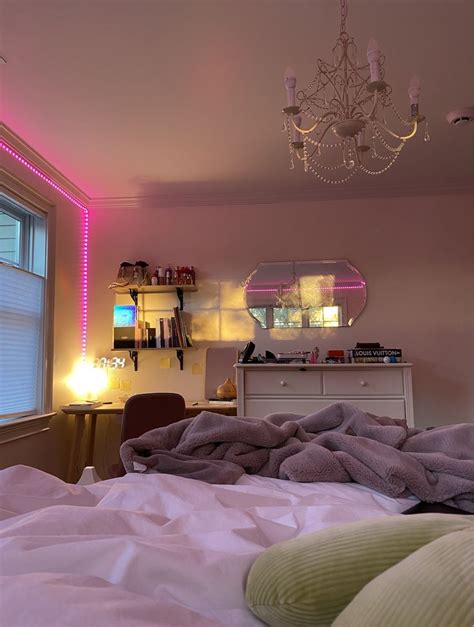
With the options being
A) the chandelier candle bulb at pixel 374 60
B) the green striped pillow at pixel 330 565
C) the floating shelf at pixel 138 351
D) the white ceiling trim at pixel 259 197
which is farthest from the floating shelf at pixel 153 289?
the green striped pillow at pixel 330 565

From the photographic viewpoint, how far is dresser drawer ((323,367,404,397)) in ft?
10.3

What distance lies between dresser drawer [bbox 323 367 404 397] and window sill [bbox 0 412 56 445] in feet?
6.42

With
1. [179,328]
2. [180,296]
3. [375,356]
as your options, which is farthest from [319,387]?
[180,296]

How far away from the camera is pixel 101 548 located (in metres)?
0.67

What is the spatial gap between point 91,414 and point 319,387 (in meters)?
1.68

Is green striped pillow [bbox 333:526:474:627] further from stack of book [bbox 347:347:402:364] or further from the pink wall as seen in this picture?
the pink wall

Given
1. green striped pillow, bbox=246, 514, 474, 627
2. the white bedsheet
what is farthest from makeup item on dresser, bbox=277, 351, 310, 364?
green striped pillow, bbox=246, 514, 474, 627

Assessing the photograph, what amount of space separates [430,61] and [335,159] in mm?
1055

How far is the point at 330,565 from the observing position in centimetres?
53

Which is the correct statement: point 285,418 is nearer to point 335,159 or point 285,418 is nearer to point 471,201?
point 335,159

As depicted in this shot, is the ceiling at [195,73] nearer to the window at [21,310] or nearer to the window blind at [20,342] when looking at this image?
the window at [21,310]

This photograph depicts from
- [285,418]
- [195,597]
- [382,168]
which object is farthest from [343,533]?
[382,168]

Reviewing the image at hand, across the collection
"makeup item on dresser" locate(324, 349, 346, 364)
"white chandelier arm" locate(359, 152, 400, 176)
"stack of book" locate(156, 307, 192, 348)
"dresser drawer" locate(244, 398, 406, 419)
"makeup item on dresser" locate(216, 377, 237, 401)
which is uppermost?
"white chandelier arm" locate(359, 152, 400, 176)

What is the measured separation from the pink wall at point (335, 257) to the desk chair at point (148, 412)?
1127 millimetres
